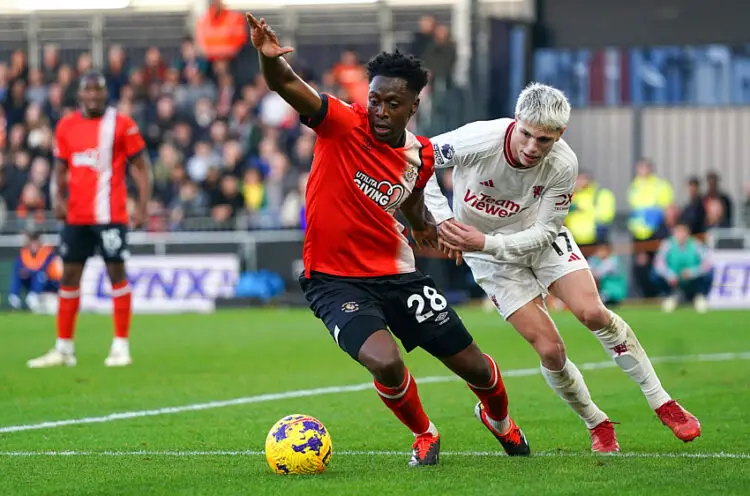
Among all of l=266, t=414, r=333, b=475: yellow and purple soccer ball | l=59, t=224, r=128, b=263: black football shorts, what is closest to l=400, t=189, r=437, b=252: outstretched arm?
l=266, t=414, r=333, b=475: yellow and purple soccer ball

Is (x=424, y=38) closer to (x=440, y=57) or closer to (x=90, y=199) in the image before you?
(x=440, y=57)

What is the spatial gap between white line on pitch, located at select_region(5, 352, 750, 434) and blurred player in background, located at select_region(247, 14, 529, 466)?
247 cm

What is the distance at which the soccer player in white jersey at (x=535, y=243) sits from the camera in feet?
23.9

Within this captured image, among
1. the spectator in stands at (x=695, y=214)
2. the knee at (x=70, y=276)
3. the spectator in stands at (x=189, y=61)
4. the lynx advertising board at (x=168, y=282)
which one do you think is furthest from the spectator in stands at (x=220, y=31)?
the knee at (x=70, y=276)

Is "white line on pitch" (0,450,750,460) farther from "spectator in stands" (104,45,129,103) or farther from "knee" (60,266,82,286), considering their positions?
"spectator in stands" (104,45,129,103)

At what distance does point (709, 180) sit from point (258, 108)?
319 inches

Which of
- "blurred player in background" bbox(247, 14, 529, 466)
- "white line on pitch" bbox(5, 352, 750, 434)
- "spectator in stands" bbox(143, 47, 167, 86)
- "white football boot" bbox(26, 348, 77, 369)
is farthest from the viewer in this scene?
"spectator in stands" bbox(143, 47, 167, 86)

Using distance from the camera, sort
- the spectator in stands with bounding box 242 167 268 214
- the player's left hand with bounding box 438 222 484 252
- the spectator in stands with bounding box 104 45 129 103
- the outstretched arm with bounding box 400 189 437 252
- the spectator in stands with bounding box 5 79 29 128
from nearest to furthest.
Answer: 1. the player's left hand with bounding box 438 222 484 252
2. the outstretched arm with bounding box 400 189 437 252
3. the spectator in stands with bounding box 242 167 268 214
4. the spectator in stands with bounding box 104 45 129 103
5. the spectator in stands with bounding box 5 79 29 128

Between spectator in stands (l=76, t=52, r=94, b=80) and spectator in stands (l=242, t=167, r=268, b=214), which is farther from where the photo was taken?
spectator in stands (l=76, t=52, r=94, b=80)

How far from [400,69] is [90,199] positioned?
606cm

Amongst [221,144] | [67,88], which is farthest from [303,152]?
[67,88]

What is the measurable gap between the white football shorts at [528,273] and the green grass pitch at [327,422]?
2.73 ft

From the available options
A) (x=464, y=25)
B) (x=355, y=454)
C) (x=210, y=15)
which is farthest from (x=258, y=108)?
(x=355, y=454)

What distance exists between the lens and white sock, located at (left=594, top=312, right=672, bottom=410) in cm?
756
